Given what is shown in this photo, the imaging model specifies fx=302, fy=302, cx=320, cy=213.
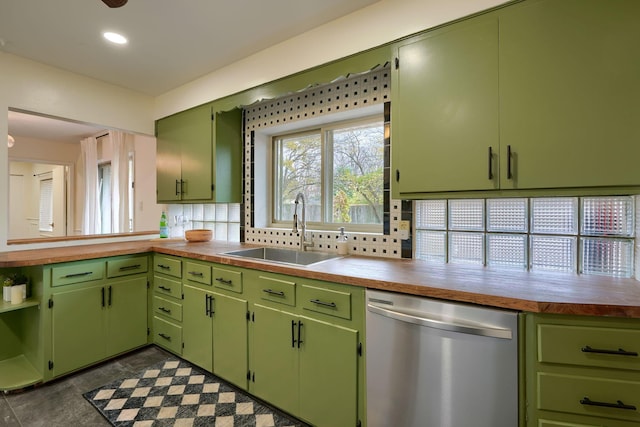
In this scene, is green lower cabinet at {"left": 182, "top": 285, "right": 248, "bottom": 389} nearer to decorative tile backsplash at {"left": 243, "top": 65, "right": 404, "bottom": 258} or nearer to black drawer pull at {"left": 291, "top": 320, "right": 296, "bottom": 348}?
black drawer pull at {"left": 291, "top": 320, "right": 296, "bottom": 348}

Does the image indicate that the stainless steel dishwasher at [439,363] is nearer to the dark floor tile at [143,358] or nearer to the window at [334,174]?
the window at [334,174]

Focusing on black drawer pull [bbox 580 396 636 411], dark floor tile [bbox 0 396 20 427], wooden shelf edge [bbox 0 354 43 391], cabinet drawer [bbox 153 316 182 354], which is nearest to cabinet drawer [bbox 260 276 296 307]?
cabinet drawer [bbox 153 316 182 354]

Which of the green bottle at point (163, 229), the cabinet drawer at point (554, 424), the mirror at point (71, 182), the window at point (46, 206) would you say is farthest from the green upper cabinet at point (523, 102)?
the window at point (46, 206)

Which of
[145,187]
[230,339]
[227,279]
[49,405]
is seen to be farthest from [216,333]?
[145,187]

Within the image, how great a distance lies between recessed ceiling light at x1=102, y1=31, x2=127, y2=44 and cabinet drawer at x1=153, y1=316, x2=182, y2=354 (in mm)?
2163

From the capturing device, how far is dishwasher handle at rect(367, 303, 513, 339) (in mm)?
1121

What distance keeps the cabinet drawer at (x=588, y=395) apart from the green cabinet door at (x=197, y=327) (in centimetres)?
190

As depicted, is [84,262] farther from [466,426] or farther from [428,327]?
[466,426]

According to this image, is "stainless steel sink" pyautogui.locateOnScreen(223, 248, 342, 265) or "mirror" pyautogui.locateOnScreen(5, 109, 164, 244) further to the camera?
"mirror" pyautogui.locateOnScreen(5, 109, 164, 244)

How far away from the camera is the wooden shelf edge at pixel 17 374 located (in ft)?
6.57

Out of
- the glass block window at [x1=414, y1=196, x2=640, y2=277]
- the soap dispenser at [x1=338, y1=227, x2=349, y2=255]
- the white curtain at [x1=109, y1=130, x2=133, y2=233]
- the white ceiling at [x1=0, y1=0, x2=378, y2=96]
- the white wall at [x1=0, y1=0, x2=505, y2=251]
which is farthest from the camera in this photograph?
the white curtain at [x1=109, y1=130, x2=133, y2=233]

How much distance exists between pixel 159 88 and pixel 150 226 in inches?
61.7

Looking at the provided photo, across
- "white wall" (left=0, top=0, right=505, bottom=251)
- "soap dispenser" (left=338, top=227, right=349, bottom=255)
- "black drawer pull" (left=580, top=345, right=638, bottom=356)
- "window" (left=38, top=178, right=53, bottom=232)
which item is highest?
"white wall" (left=0, top=0, right=505, bottom=251)

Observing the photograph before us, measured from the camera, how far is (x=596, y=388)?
1.03 metres
